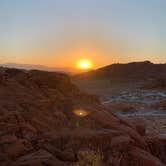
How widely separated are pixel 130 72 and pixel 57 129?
45290 millimetres

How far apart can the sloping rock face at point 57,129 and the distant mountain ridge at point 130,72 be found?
37498mm

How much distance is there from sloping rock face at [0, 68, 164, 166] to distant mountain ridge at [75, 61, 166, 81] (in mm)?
37498

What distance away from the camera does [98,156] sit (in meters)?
6.24

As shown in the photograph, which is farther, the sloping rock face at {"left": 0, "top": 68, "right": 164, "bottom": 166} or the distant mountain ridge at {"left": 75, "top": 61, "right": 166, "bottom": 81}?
the distant mountain ridge at {"left": 75, "top": 61, "right": 166, "bottom": 81}

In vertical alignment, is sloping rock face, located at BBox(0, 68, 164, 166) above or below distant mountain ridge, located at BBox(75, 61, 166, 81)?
below

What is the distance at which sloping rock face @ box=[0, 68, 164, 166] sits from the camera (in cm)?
629

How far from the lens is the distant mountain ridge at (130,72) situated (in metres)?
48.0

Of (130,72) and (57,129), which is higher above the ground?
(130,72)

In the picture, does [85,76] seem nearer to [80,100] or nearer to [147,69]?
[147,69]

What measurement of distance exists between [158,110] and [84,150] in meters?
13.5

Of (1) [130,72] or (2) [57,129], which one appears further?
(1) [130,72]

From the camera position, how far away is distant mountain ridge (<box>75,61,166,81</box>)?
157 feet

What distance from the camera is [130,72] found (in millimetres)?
52031

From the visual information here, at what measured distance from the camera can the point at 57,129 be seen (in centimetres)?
735
